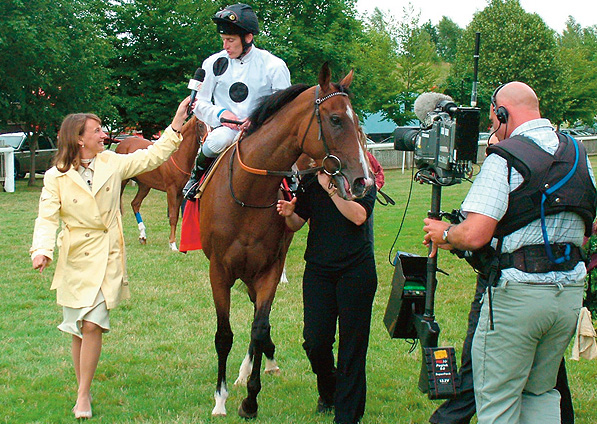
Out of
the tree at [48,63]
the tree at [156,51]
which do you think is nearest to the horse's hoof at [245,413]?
the tree at [48,63]


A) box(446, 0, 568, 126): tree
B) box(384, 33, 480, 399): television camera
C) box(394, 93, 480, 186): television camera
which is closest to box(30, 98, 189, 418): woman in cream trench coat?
box(384, 33, 480, 399): television camera

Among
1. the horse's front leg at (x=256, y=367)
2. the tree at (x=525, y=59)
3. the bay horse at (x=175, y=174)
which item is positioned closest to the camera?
the horse's front leg at (x=256, y=367)

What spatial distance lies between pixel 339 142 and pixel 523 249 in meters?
1.26

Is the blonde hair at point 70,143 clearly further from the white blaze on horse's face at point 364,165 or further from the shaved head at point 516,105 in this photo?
the shaved head at point 516,105

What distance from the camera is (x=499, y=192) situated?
10.3 feet

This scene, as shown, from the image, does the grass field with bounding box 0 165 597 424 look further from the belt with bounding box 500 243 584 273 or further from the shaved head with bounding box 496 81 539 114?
the shaved head with bounding box 496 81 539 114

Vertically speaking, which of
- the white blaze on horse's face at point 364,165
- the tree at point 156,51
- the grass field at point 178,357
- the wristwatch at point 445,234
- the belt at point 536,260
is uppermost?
the tree at point 156,51

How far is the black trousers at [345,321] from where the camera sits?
14.1 ft

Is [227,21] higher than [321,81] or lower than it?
higher

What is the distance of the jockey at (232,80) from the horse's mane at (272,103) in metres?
0.49

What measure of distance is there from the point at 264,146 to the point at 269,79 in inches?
39.2

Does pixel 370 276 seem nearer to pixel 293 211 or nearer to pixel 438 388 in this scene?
pixel 293 211

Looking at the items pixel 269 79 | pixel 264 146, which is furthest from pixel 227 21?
pixel 264 146

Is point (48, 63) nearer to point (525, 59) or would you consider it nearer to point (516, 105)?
point (516, 105)
